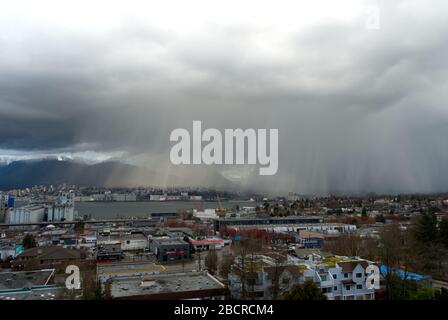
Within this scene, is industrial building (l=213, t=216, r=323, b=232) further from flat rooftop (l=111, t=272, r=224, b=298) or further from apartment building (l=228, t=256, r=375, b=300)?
flat rooftop (l=111, t=272, r=224, b=298)

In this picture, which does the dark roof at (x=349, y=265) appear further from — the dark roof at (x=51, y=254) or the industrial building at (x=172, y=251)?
the dark roof at (x=51, y=254)

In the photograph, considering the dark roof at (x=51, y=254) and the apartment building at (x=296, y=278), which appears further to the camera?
the dark roof at (x=51, y=254)

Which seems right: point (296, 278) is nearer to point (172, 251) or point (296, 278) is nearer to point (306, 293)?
point (306, 293)

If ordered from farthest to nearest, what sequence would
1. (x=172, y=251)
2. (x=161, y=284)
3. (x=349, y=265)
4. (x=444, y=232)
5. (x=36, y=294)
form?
(x=172, y=251) → (x=444, y=232) → (x=349, y=265) → (x=161, y=284) → (x=36, y=294)

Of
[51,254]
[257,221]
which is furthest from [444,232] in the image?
[257,221]

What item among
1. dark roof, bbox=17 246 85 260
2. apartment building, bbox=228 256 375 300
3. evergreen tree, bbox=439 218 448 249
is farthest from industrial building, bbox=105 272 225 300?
evergreen tree, bbox=439 218 448 249

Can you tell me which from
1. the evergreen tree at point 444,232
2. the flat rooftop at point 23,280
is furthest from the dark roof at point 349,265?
the flat rooftop at point 23,280

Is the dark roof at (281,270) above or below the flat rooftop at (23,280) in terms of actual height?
above
